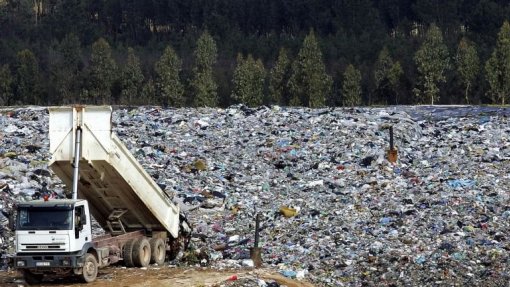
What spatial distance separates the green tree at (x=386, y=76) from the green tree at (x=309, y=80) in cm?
463

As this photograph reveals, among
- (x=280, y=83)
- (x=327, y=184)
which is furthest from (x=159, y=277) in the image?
(x=280, y=83)

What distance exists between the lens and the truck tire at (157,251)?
48.0 feet

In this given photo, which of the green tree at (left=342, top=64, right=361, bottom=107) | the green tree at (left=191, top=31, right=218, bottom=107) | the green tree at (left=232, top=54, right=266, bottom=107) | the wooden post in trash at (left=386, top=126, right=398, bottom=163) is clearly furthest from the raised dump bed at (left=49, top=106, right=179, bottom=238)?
the green tree at (left=342, top=64, right=361, bottom=107)

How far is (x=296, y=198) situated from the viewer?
18250 mm

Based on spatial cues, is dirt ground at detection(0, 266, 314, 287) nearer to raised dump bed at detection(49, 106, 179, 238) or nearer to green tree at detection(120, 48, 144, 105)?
raised dump bed at detection(49, 106, 179, 238)

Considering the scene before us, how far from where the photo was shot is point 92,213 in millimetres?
14797

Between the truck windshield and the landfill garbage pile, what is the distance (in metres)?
3.14

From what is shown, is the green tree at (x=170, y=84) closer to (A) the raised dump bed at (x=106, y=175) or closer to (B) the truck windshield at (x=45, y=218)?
(A) the raised dump bed at (x=106, y=175)

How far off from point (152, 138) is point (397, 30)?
64.4 metres

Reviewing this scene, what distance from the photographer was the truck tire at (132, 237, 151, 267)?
1401 centimetres

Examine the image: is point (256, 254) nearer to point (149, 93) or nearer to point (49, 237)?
point (49, 237)

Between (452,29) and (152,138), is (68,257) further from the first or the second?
(452,29)

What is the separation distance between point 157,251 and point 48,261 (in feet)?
8.76

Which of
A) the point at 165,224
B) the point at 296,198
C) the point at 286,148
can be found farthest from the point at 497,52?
the point at 165,224
